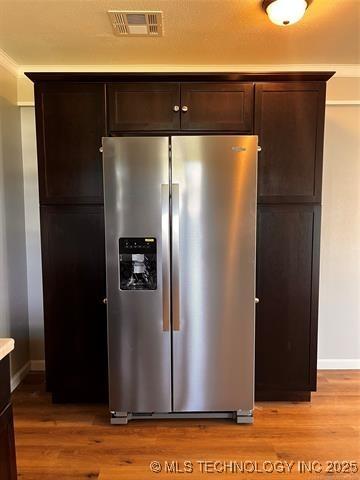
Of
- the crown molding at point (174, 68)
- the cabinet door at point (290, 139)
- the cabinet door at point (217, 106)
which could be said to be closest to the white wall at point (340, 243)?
the crown molding at point (174, 68)

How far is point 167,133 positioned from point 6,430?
74.6 inches

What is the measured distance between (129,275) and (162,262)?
23cm

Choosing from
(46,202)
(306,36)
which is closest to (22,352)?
(46,202)

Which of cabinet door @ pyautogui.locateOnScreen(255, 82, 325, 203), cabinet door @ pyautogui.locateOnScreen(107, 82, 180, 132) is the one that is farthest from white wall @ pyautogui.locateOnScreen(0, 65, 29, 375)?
cabinet door @ pyautogui.locateOnScreen(255, 82, 325, 203)

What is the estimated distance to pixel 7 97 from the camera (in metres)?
2.73

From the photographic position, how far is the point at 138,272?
86.9 inches

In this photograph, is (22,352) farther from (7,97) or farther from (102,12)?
(102,12)

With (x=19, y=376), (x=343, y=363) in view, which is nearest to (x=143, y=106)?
(x=19, y=376)

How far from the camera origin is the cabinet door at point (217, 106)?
7.72 ft

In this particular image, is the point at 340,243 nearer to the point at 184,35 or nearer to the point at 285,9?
the point at 285,9

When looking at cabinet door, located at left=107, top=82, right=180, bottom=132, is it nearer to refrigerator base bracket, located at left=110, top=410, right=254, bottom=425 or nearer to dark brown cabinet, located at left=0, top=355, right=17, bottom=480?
dark brown cabinet, located at left=0, top=355, right=17, bottom=480

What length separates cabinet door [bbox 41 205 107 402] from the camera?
2.42 metres

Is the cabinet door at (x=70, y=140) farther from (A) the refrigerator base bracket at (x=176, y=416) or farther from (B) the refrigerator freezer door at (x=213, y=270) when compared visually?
(A) the refrigerator base bracket at (x=176, y=416)

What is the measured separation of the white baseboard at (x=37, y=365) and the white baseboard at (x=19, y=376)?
1.4 inches
